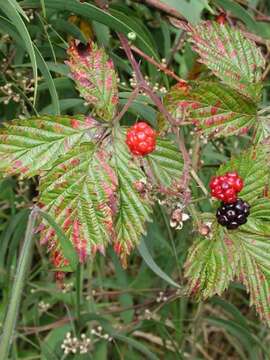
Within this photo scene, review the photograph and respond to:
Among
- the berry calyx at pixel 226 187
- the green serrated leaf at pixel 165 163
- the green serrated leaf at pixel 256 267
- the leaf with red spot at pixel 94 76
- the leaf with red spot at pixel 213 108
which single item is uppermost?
the leaf with red spot at pixel 94 76

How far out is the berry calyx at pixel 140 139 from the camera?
0.79m

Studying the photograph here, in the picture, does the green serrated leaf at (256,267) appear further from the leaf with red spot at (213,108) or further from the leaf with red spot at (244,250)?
the leaf with red spot at (213,108)

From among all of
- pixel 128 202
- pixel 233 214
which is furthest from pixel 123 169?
pixel 233 214

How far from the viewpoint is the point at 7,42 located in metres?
1.37

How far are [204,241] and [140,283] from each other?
99cm

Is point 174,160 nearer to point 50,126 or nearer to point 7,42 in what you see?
point 50,126

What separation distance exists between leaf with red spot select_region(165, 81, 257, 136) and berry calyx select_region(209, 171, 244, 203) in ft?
0.36

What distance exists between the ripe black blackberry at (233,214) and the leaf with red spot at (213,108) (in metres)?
0.13

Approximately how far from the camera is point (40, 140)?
866 millimetres

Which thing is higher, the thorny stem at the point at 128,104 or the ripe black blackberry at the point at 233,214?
the thorny stem at the point at 128,104

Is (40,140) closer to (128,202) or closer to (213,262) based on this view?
(128,202)

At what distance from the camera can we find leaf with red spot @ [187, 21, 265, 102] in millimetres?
922

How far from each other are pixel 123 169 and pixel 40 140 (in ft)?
0.36

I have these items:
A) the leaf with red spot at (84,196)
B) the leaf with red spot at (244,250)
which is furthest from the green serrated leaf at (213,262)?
the leaf with red spot at (84,196)
